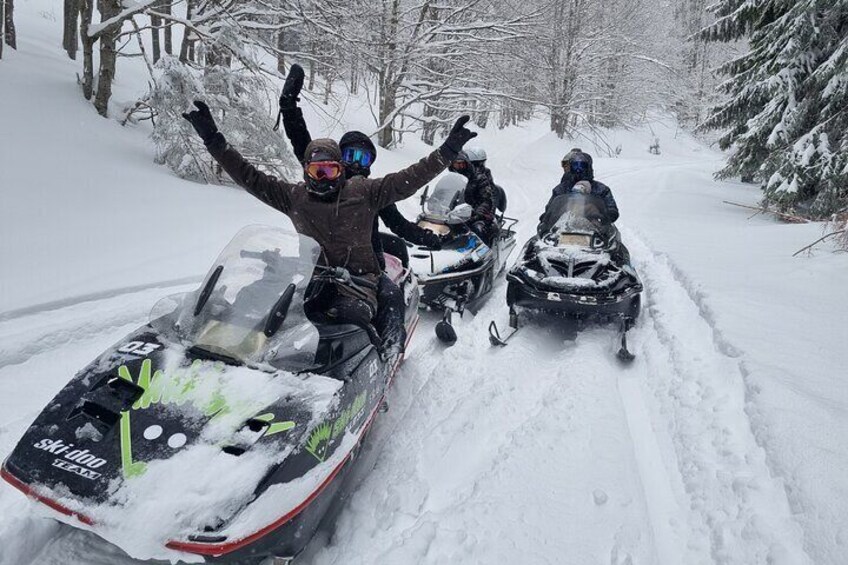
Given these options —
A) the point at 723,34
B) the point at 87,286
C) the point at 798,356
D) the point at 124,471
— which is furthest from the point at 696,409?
the point at 723,34

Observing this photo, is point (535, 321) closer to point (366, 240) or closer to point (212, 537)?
point (366, 240)

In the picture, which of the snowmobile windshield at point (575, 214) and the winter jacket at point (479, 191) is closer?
the snowmobile windshield at point (575, 214)

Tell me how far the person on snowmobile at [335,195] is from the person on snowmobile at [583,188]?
9.32 ft

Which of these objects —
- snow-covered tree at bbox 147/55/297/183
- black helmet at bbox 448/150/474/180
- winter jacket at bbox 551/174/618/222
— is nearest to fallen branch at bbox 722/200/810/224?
winter jacket at bbox 551/174/618/222

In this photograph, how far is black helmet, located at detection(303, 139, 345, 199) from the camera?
328cm

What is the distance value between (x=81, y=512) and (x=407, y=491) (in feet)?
5.10

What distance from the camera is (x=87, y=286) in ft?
16.8

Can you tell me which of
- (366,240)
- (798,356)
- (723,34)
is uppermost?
(723,34)

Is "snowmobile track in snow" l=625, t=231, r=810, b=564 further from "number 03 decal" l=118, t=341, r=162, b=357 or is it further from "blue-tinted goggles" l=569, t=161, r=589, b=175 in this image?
"number 03 decal" l=118, t=341, r=162, b=357

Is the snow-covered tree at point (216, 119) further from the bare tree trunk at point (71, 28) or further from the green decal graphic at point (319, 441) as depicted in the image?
the green decal graphic at point (319, 441)

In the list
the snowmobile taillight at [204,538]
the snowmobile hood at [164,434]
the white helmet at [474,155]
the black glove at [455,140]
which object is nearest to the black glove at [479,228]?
the white helmet at [474,155]

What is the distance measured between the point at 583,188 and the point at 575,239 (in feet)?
3.22

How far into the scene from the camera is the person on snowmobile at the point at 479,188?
260 inches

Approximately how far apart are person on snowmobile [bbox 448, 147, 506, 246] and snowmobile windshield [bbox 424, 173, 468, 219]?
0.45 ft
